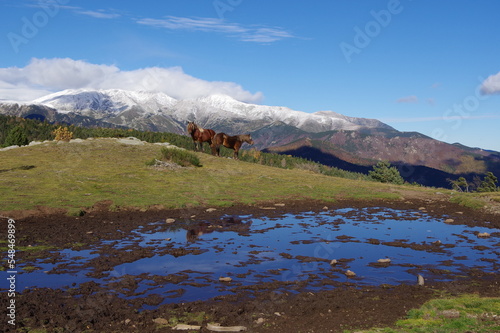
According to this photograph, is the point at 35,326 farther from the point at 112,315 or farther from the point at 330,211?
the point at 330,211

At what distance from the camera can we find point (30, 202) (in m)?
27.1

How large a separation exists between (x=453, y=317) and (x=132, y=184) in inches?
1249

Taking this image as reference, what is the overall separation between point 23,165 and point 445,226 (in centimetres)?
4308

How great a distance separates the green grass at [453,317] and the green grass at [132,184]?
862 inches

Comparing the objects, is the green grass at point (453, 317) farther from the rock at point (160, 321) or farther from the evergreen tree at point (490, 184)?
the evergreen tree at point (490, 184)

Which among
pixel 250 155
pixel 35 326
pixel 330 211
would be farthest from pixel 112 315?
pixel 250 155

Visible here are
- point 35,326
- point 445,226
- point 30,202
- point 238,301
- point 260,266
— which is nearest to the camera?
point 35,326

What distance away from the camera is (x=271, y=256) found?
1711cm

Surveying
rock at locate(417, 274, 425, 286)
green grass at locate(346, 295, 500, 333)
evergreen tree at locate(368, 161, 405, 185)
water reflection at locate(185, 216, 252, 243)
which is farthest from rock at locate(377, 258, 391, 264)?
evergreen tree at locate(368, 161, 405, 185)

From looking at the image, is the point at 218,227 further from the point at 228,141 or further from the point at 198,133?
the point at 228,141

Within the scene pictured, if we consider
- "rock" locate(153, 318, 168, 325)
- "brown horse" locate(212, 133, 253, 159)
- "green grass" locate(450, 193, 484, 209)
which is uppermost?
"brown horse" locate(212, 133, 253, 159)

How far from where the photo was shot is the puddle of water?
13594 millimetres

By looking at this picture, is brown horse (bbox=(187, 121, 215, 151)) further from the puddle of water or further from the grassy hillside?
the puddle of water

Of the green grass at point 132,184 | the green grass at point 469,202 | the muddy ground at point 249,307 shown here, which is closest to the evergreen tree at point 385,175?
the green grass at point 132,184
